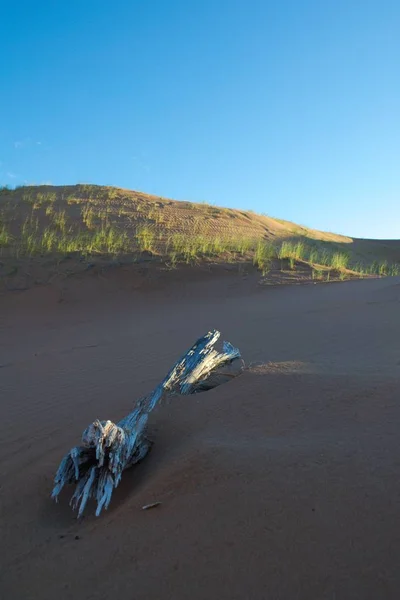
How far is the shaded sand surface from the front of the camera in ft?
5.40

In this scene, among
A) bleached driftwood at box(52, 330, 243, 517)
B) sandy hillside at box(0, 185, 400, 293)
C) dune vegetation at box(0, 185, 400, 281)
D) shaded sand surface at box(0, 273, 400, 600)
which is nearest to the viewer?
shaded sand surface at box(0, 273, 400, 600)

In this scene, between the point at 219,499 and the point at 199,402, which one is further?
the point at 199,402

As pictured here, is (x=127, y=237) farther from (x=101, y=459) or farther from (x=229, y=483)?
(x=229, y=483)

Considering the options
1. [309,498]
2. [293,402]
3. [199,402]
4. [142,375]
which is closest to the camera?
[309,498]

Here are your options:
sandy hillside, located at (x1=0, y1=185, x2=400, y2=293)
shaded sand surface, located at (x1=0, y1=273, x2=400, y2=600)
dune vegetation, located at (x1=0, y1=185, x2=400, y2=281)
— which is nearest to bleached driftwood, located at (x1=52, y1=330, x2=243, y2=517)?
shaded sand surface, located at (x1=0, y1=273, x2=400, y2=600)

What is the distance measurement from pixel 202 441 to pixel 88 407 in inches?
62.4

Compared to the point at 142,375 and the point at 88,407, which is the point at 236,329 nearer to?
the point at 142,375

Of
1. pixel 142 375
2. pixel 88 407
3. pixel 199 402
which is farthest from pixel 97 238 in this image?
pixel 199 402

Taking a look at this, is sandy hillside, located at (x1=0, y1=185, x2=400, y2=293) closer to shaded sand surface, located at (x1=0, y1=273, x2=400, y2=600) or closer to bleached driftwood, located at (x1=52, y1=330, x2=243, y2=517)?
shaded sand surface, located at (x1=0, y1=273, x2=400, y2=600)

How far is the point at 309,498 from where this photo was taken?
1.97 metres

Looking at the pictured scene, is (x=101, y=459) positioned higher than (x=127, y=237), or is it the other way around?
(x=127, y=237)

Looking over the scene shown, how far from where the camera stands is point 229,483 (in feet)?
7.14

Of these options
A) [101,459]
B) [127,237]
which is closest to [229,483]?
[101,459]

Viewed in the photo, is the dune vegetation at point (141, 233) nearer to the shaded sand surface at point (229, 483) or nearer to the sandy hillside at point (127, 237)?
the sandy hillside at point (127, 237)
